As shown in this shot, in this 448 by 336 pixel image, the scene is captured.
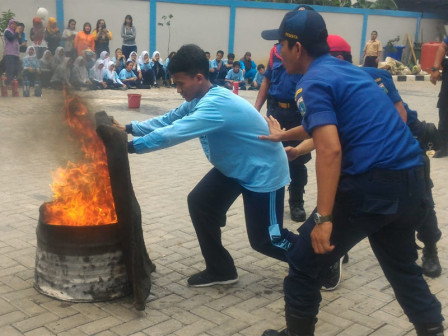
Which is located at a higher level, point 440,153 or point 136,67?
point 136,67

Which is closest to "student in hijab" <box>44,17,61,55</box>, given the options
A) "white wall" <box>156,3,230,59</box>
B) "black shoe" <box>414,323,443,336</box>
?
"white wall" <box>156,3,230,59</box>

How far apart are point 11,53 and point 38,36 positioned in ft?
7.21

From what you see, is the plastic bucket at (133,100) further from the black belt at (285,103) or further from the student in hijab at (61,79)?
the black belt at (285,103)

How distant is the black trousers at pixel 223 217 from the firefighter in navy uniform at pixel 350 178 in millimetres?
780

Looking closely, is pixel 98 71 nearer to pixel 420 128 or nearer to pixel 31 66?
pixel 31 66

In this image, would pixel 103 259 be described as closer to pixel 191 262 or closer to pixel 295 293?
pixel 191 262

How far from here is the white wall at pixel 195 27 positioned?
2261 centimetres

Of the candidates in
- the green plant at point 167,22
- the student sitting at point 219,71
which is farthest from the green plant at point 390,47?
the green plant at point 167,22

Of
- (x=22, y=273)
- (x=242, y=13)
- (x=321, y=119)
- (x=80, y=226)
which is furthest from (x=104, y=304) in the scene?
(x=242, y=13)

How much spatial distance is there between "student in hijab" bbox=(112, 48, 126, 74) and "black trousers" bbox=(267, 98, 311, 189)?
14.3 metres

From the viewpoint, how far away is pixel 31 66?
1639cm

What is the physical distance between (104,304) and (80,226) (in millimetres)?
566

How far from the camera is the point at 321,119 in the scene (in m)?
2.80

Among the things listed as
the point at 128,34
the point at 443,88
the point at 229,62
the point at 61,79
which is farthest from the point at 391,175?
the point at 229,62
